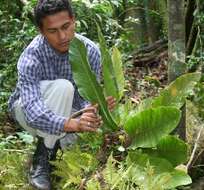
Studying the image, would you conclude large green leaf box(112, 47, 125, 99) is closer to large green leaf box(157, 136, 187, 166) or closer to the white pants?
the white pants

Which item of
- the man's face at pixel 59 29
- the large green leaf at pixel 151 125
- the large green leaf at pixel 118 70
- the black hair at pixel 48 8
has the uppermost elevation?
the black hair at pixel 48 8

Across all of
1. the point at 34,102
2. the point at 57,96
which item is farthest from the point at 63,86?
the point at 34,102

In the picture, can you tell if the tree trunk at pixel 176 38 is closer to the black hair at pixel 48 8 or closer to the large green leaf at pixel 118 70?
the large green leaf at pixel 118 70

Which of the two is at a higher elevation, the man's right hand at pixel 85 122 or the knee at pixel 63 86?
the knee at pixel 63 86

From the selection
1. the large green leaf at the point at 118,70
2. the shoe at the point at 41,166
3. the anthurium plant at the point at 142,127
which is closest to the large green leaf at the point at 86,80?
the anthurium plant at the point at 142,127

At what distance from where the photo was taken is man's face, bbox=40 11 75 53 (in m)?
3.23

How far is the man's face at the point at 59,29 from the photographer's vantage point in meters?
3.23

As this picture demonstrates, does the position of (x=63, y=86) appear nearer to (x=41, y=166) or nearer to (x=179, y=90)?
(x=41, y=166)

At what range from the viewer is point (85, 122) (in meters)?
2.99

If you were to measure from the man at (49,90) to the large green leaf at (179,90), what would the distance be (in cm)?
37

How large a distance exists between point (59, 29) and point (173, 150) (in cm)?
107

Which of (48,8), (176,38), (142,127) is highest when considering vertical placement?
(48,8)

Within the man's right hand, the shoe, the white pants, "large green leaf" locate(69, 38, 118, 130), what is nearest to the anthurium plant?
"large green leaf" locate(69, 38, 118, 130)

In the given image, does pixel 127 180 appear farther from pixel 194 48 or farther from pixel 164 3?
pixel 164 3
